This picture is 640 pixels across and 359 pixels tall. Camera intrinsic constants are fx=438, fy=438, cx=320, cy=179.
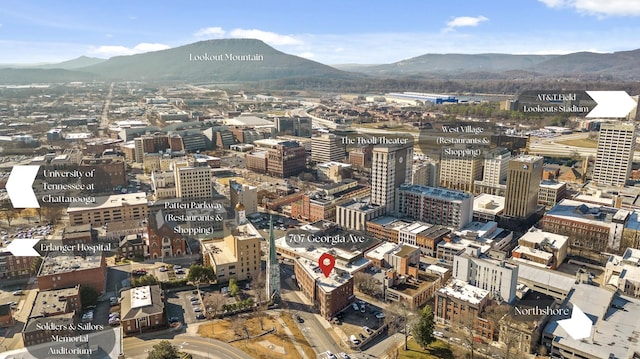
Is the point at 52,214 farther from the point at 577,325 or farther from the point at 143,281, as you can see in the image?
the point at 577,325

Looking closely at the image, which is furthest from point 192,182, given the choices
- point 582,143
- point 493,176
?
point 582,143

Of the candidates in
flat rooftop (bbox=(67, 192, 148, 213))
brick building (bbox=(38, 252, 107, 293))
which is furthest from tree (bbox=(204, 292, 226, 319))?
flat rooftop (bbox=(67, 192, 148, 213))

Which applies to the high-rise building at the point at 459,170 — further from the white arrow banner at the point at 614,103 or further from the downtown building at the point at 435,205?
the white arrow banner at the point at 614,103

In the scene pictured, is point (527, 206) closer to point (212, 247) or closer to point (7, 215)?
point (212, 247)

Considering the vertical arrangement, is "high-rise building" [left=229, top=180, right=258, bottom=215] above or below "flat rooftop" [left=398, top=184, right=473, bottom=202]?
below

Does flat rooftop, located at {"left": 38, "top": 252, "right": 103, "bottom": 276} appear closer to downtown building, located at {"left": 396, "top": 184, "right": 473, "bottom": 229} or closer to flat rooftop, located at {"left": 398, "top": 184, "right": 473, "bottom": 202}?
downtown building, located at {"left": 396, "top": 184, "right": 473, "bottom": 229}

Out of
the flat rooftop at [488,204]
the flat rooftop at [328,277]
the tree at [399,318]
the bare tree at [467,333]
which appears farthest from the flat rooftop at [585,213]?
the flat rooftop at [328,277]

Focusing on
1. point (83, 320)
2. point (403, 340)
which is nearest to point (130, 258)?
point (83, 320)
